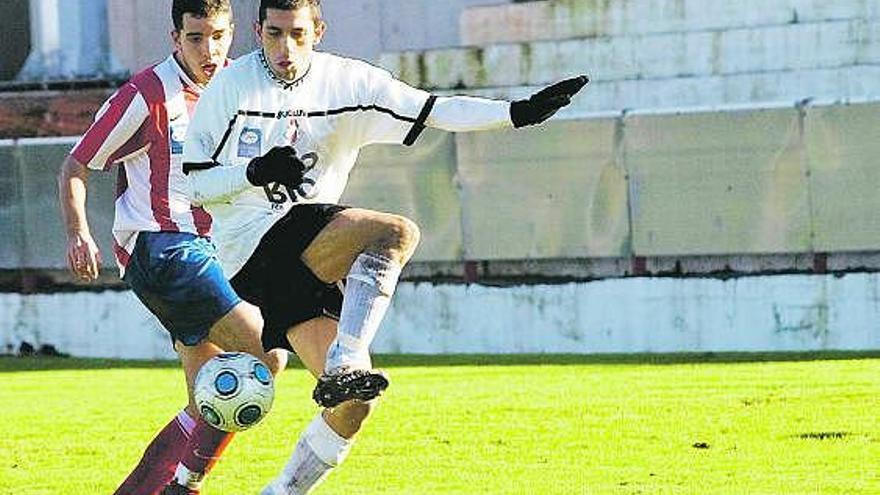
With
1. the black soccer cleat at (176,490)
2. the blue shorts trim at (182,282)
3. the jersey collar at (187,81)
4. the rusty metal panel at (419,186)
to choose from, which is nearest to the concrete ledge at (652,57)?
the rusty metal panel at (419,186)

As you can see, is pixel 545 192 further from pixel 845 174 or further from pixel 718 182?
pixel 845 174

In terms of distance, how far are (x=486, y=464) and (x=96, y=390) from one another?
649 cm

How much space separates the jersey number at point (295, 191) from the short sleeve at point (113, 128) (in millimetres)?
1115

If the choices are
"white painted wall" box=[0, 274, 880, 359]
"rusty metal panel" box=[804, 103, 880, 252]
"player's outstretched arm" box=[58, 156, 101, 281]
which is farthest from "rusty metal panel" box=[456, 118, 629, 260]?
"player's outstretched arm" box=[58, 156, 101, 281]

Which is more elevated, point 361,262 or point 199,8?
point 199,8

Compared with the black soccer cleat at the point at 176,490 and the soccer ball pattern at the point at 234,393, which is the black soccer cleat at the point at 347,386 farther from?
the black soccer cleat at the point at 176,490

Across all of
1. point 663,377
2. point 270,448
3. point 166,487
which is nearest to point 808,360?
point 663,377

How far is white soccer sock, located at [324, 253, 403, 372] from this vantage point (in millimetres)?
9273

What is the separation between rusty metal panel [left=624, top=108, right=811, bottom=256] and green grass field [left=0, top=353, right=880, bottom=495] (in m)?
1.72

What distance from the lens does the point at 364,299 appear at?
936cm

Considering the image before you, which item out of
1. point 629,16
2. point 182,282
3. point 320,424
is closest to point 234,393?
point 320,424

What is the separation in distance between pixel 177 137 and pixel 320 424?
1.56 meters

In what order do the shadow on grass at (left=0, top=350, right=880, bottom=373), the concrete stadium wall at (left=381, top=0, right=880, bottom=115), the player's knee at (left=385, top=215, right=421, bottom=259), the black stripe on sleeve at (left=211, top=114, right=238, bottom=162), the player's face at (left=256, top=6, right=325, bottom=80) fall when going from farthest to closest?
1. the concrete stadium wall at (left=381, top=0, right=880, bottom=115)
2. the shadow on grass at (left=0, top=350, right=880, bottom=373)
3. the player's face at (left=256, top=6, right=325, bottom=80)
4. the black stripe on sleeve at (left=211, top=114, right=238, bottom=162)
5. the player's knee at (left=385, top=215, right=421, bottom=259)

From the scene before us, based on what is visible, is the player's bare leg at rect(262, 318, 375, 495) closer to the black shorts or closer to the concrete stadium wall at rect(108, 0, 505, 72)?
the black shorts
